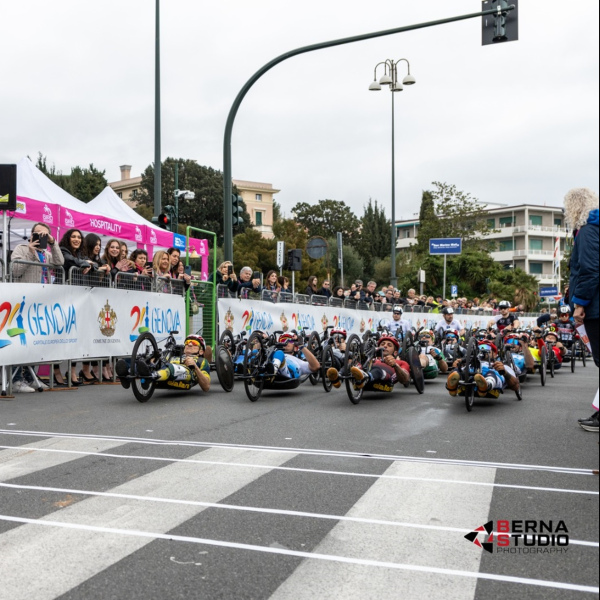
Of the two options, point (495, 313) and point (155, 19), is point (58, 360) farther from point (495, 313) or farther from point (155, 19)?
point (495, 313)

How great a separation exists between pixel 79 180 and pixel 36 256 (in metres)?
50.0

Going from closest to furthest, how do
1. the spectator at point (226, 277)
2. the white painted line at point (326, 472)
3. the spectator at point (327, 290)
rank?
the white painted line at point (326, 472), the spectator at point (226, 277), the spectator at point (327, 290)

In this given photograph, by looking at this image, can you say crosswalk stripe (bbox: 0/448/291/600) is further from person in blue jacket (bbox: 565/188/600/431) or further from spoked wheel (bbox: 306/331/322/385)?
spoked wheel (bbox: 306/331/322/385)

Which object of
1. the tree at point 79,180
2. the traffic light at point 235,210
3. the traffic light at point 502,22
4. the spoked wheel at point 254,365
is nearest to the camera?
the spoked wheel at point 254,365

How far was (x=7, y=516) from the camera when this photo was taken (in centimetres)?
438

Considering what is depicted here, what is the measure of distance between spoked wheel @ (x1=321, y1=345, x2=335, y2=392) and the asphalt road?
8.90ft

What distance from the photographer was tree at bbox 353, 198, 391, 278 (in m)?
86.0

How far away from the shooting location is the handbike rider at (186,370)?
32.4 ft

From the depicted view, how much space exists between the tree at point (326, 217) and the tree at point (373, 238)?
2499 millimetres

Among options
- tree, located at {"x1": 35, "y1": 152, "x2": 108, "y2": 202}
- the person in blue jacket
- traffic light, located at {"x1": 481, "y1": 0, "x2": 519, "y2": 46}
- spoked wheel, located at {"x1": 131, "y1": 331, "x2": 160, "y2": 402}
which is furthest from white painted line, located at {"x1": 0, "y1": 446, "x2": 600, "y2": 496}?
tree, located at {"x1": 35, "y1": 152, "x2": 108, "y2": 202}

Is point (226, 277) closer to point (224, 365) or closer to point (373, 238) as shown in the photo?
point (224, 365)

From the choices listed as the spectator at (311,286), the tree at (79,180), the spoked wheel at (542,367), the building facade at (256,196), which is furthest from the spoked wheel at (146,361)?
the building facade at (256,196)

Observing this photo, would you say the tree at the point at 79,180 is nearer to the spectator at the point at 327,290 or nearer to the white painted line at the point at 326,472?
the spectator at the point at 327,290

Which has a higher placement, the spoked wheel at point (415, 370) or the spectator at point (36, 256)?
the spectator at point (36, 256)
